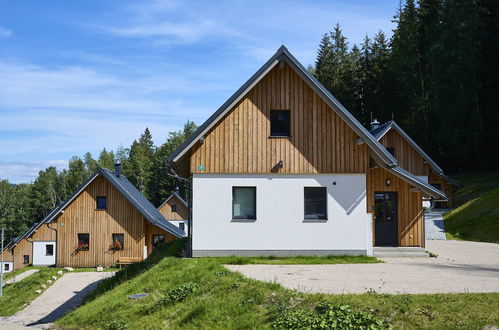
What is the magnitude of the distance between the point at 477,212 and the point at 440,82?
14.3 meters

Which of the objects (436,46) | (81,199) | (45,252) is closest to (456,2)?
(436,46)

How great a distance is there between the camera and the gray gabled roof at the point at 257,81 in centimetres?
1741

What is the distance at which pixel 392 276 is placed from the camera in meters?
13.3

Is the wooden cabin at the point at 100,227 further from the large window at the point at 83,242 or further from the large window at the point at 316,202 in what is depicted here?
the large window at the point at 316,202

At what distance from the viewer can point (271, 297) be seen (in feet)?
33.2

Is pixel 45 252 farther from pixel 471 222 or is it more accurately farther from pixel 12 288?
pixel 471 222

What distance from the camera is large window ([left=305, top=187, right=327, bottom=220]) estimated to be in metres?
18.1

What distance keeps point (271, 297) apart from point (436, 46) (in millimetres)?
39672

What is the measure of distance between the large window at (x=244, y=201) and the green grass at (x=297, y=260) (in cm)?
167

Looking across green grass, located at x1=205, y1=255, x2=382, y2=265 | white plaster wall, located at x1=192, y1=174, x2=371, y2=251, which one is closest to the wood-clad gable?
white plaster wall, located at x1=192, y1=174, x2=371, y2=251

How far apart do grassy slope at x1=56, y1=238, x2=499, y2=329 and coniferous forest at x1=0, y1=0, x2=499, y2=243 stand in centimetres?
3563

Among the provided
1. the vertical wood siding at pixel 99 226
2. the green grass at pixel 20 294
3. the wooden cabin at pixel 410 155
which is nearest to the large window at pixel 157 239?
the vertical wood siding at pixel 99 226

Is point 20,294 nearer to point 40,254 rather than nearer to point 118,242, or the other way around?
point 118,242

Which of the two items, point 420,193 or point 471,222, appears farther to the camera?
point 471,222
